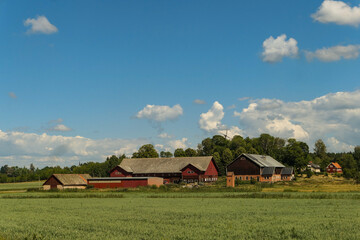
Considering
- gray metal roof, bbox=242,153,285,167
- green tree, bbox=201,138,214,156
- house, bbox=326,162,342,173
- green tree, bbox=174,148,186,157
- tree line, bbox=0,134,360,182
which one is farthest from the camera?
house, bbox=326,162,342,173

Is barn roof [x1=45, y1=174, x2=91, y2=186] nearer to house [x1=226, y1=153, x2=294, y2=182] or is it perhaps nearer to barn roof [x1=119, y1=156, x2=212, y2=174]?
barn roof [x1=119, y1=156, x2=212, y2=174]

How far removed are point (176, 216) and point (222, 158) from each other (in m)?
112

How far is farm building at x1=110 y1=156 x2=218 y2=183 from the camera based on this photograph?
9706 cm

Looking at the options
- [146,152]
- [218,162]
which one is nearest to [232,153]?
[218,162]

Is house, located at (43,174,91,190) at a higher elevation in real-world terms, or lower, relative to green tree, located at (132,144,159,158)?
lower

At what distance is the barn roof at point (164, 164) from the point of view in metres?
100

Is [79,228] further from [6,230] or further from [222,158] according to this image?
[222,158]

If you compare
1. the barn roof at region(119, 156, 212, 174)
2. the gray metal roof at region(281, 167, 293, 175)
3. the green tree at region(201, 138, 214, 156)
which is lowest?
the gray metal roof at region(281, 167, 293, 175)

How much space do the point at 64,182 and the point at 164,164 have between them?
25990 mm

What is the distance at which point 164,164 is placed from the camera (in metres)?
102

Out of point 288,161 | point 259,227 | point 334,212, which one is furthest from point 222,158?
point 259,227

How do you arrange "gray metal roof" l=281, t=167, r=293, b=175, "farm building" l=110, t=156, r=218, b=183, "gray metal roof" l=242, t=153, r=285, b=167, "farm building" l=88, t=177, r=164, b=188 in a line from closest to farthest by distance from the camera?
"farm building" l=88, t=177, r=164, b=188 → "farm building" l=110, t=156, r=218, b=183 → "gray metal roof" l=242, t=153, r=285, b=167 → "gray metal roof" l=281, t=167, r=293, b=175

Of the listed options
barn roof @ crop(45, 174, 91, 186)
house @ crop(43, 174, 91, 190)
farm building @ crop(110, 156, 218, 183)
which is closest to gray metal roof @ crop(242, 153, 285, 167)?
farm building @ crop(110, 156, 218, 183)

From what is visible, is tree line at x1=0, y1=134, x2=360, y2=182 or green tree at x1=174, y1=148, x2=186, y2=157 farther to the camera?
green tree at x1=174, y1=148, x2=186, y2=157
